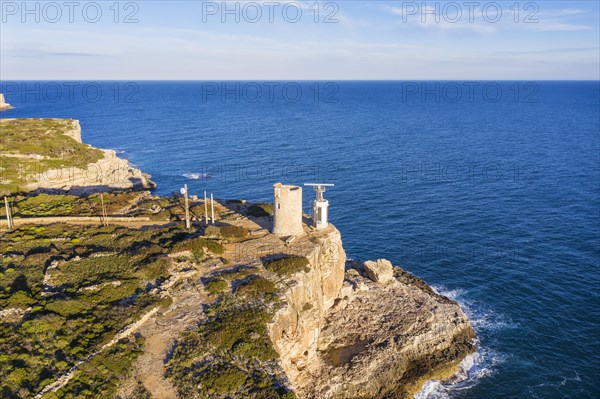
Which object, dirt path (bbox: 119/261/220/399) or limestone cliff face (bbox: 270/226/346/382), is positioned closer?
dirt path (bbox: 119/261/220/399)

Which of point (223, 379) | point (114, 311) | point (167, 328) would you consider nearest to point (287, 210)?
point (167, 328)

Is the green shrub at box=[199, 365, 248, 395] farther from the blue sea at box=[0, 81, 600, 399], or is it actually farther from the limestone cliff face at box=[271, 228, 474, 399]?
the blue sea at box=[0, 81, 600, 399]

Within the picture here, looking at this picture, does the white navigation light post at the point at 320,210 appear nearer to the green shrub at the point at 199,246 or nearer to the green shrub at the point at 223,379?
the green shrub at the point at 199,246

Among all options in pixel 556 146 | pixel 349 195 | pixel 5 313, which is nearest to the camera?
pixel 5 313

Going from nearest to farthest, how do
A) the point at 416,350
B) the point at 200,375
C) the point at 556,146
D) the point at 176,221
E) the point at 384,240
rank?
the point at 200,375 → the point at 416,350 → the point at 176,221 → the point at 384,240 → the point at 556,146

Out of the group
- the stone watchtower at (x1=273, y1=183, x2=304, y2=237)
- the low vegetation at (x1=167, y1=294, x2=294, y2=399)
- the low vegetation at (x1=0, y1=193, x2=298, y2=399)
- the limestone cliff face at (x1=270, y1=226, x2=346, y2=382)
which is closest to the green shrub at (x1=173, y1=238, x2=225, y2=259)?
the low vegetation at (x1=0, y1=193, x2=298, y2=399)

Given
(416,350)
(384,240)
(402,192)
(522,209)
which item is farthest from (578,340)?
(402,192)

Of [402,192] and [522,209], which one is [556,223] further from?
[402,192]
